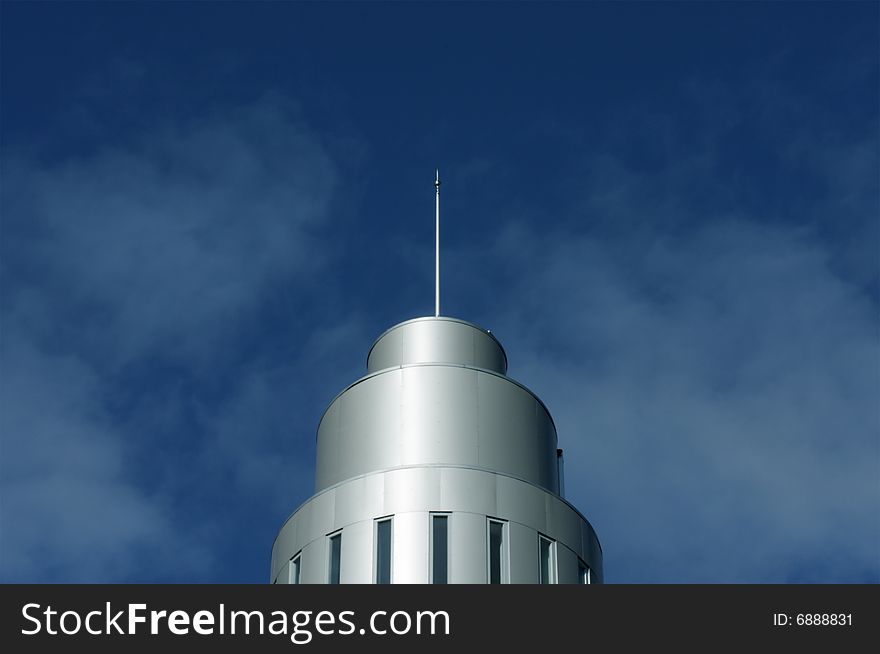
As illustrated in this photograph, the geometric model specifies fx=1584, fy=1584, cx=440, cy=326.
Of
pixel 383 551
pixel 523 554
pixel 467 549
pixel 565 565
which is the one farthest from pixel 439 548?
pixel 565 565

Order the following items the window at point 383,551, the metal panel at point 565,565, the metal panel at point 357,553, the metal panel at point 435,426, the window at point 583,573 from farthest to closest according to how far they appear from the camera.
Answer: the window at point 583,573
the metal panel at point 435,426
the metal panel at point 565,565
the metal panel at point 357,553
the window at point 383,551

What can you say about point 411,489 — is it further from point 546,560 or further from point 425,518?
point 546,560

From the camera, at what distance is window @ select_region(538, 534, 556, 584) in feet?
149

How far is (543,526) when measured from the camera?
1816 inches

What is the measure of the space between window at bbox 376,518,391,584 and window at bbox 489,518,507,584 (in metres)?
2.86

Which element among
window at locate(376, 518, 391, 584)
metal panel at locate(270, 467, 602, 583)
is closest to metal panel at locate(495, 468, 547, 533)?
metal panel at locate(270, 467, 602, 583)

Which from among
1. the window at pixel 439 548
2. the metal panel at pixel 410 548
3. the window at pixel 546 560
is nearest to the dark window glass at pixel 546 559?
the window at pixel 546 560

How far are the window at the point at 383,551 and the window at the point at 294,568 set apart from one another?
2.89 meters

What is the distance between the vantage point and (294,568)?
1837 inches

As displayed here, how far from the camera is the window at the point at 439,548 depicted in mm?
43778

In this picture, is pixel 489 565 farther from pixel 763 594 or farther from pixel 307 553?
pixel 763 594

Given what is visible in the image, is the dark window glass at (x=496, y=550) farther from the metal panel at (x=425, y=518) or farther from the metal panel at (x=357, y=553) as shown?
the metal panel at (x=357, y=553)

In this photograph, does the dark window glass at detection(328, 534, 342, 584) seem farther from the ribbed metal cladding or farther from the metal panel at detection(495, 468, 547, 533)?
the metal panel at detection(495, 468, 547, 533)

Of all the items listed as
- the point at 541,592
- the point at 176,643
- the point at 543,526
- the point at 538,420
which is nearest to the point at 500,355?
the point at 538,420
